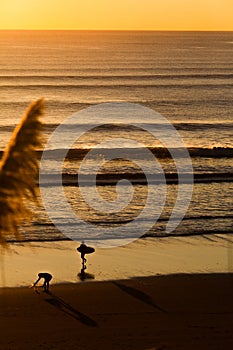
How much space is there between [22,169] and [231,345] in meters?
8.70

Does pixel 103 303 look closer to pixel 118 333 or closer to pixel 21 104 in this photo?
pixel 118 333

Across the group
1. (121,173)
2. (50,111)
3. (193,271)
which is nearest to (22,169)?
(193,271)

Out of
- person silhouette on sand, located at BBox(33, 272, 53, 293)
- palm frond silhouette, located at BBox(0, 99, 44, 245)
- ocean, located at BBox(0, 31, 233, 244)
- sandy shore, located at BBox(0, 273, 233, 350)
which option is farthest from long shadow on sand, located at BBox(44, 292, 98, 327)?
palm frond silhouette, located at BBox(0, 99, 44, 245)

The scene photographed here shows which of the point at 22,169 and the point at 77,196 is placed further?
the point at 77,196

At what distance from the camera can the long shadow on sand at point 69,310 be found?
42.9ft

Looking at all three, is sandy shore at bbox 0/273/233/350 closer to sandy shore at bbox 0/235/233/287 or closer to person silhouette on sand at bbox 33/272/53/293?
person silhouette on sand at bbox 33/272/53/293

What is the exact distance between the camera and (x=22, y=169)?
13.2 ft

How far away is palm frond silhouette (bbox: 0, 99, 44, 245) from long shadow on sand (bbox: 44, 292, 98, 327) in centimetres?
915

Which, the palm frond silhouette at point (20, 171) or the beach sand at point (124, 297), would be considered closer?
the palm frond silhouette at point (20, 171)

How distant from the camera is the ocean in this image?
2195cm

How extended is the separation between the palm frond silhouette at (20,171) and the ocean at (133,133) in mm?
12803

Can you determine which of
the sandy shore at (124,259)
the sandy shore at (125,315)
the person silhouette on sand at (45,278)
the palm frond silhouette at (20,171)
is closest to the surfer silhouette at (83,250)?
the sandy shore at (124,259)

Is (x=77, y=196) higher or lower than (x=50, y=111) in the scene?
lower

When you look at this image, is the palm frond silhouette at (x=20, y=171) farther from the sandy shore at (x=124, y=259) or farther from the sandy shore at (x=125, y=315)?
the sandy shore at (x=124, y=259)
